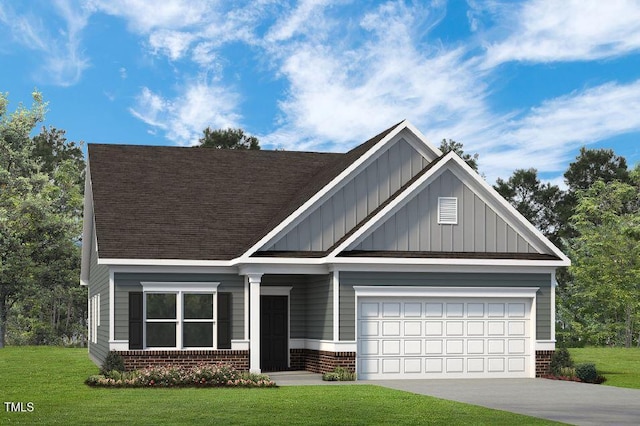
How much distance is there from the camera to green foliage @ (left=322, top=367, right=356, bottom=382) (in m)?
26.6

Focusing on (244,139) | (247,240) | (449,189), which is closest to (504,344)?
(449,189)

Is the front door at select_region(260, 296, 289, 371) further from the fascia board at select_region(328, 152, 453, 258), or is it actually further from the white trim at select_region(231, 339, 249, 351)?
the fascia board at select_region(328, 152, 453, 258)

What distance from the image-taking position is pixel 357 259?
27141mm

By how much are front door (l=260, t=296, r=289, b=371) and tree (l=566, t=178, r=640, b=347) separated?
30624 millimetres

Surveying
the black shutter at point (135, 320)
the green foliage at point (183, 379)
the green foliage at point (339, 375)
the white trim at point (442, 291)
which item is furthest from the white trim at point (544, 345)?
the black shutter at point (135, 320)

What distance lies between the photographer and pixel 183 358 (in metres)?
28.4

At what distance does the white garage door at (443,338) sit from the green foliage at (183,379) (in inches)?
147

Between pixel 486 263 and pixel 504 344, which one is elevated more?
pixel 486 263

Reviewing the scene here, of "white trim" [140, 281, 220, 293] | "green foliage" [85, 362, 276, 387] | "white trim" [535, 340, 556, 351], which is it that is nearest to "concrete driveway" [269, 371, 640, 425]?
"green foliage" [85, 362, 276, 387]

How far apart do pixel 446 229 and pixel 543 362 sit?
4.96 meters

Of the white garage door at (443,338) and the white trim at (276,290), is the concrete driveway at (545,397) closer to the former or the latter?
the white garage door at (443,338)

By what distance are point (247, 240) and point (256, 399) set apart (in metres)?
9.84

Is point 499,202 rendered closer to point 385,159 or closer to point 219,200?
point 385,159

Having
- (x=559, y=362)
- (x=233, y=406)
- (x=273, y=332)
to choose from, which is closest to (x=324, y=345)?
(x=273, y=332)
